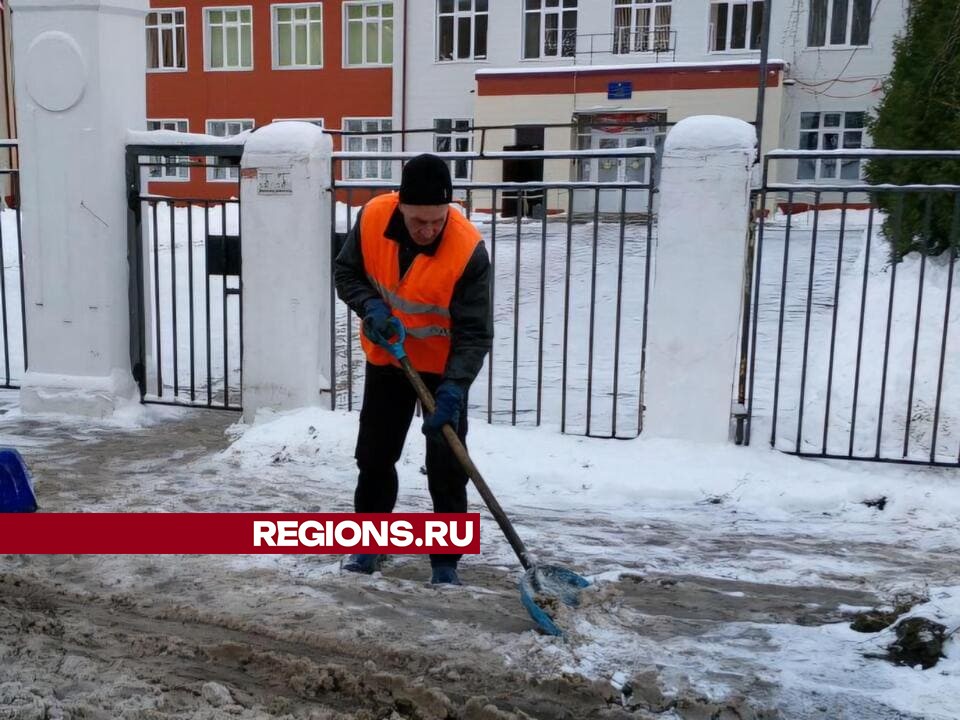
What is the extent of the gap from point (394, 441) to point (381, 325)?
57cm

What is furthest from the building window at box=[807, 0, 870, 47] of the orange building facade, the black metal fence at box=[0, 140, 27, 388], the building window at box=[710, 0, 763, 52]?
the black metal fence at box=[0, 140, 27, 388]

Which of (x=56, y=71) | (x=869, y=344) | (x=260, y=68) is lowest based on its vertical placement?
(x=869, y=344)

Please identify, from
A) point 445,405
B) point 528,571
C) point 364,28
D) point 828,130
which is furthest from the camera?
point 364,28

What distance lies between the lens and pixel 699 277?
18.6 ft

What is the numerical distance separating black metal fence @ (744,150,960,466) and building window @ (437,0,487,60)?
58.2ft

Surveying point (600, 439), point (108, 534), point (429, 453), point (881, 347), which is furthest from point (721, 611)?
point (881, 347)

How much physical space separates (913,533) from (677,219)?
2.10m

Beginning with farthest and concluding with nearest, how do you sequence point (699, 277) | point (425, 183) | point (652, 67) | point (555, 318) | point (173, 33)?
point (173, 33) < point (652, 67) < point (555, 318) < point (699, 277) < point (425, 183)

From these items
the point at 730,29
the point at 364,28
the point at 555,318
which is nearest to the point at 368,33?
the point at 364,28

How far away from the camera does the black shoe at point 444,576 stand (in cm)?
414

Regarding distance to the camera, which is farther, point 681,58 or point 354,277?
point 681,58

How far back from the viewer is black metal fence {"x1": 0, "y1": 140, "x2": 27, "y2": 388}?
6.95m

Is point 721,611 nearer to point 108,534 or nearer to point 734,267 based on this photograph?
point 734,267

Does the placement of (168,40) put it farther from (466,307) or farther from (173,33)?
(466,307)
